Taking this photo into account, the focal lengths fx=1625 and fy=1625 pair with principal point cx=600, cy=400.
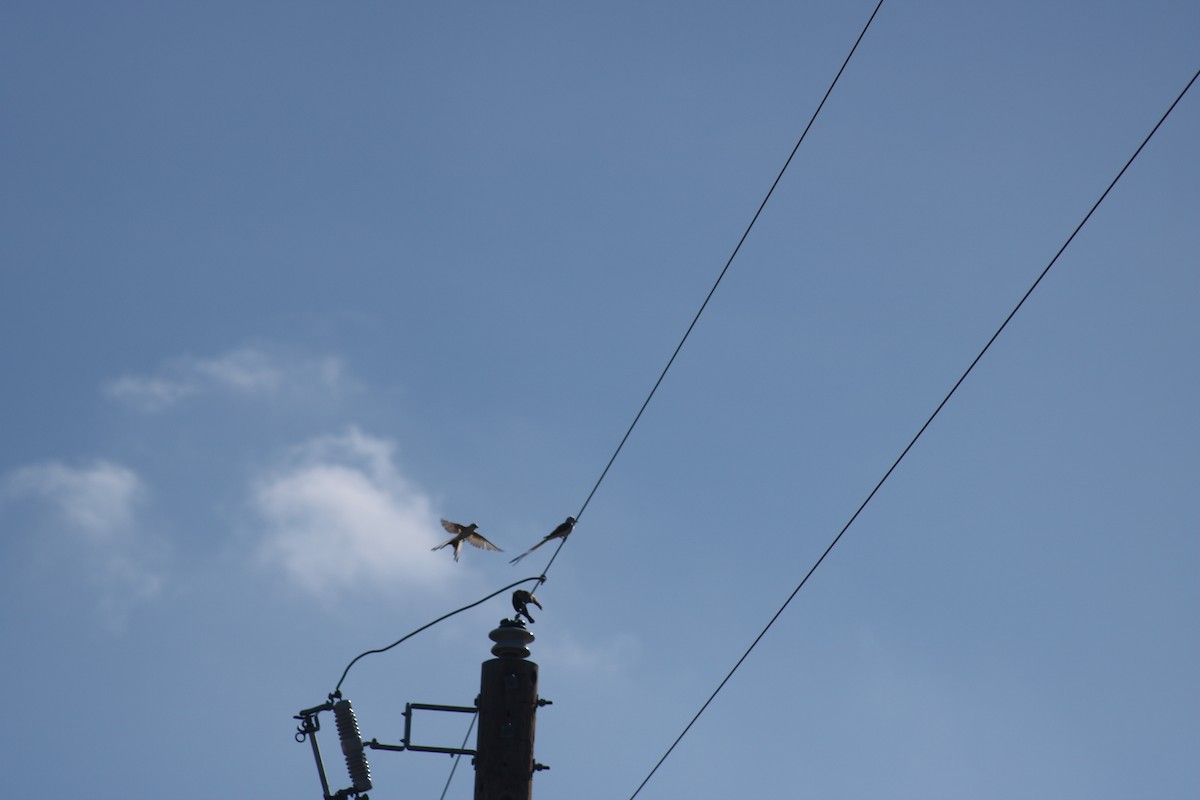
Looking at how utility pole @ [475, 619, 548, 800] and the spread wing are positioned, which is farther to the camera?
the spread wing

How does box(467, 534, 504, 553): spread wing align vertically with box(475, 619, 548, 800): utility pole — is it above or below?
above

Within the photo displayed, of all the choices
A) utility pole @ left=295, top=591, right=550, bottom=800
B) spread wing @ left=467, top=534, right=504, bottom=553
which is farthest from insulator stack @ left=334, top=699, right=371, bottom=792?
spread wing @ left=467, top=534, right=504, bottom=553

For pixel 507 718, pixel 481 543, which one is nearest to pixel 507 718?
pixel 507 718

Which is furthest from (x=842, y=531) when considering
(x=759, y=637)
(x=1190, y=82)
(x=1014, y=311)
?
(x=1190, y=82)

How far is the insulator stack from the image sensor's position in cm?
1305

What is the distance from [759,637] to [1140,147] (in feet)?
17.0

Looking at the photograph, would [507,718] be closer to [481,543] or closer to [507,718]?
[507,718]

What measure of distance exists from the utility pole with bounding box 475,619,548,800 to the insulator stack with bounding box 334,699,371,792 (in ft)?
4.73

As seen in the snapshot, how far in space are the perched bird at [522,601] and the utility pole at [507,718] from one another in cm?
25

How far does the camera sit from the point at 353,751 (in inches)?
516

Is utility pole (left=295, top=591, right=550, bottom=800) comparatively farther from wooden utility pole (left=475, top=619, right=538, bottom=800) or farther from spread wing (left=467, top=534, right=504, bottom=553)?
spread wing (left=467, top=534, right=504, bottom=553)

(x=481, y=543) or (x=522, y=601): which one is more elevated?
(x=481, y=543)

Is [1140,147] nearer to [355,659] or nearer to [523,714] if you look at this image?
[523,714]

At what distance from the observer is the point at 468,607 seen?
13469 millimetres
